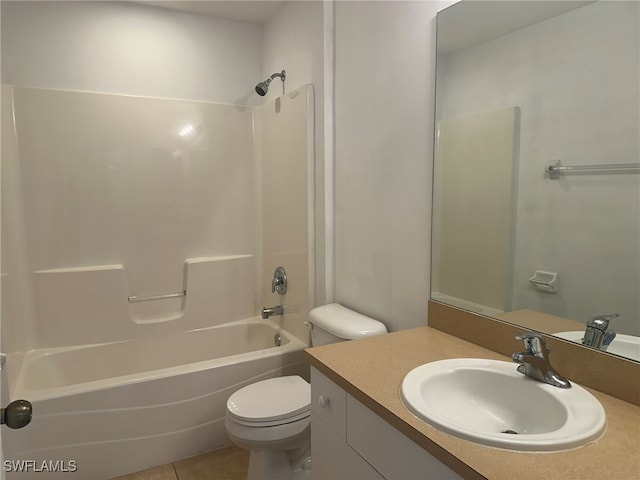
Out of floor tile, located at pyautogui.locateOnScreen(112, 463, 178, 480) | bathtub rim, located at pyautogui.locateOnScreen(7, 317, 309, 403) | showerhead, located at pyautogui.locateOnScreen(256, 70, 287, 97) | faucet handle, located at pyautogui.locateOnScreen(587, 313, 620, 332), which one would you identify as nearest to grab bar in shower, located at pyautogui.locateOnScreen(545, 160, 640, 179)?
faucet handle, located at pyautogui.locateOnScreen(587, 313, 620, 332)

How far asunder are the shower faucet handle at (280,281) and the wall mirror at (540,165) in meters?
1.28

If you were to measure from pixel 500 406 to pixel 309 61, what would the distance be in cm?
196

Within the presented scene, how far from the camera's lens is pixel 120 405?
1.99m

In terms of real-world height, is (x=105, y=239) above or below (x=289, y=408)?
above

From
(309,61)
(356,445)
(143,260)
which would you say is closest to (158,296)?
(143,260)

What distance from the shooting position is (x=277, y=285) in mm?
2719

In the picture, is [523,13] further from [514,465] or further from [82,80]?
[82,80]

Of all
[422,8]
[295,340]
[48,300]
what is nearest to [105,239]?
[48,300]

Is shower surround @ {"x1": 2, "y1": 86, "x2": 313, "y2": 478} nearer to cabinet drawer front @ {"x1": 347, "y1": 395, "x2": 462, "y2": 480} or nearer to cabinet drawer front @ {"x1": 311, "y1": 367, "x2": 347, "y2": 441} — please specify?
cabinet drawer front @ {"x1": 311, "y1": 367, "x2": 347, "y2": 441}

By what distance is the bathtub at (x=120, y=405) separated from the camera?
74.0 inches

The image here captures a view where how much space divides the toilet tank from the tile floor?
0.74m

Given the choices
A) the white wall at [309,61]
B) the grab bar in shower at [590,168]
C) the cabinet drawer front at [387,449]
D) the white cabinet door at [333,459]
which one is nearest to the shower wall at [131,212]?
the white wall at [309,61]

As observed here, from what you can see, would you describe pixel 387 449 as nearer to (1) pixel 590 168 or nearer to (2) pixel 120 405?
(1) pixel 590 168

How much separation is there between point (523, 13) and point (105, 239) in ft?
8.18
